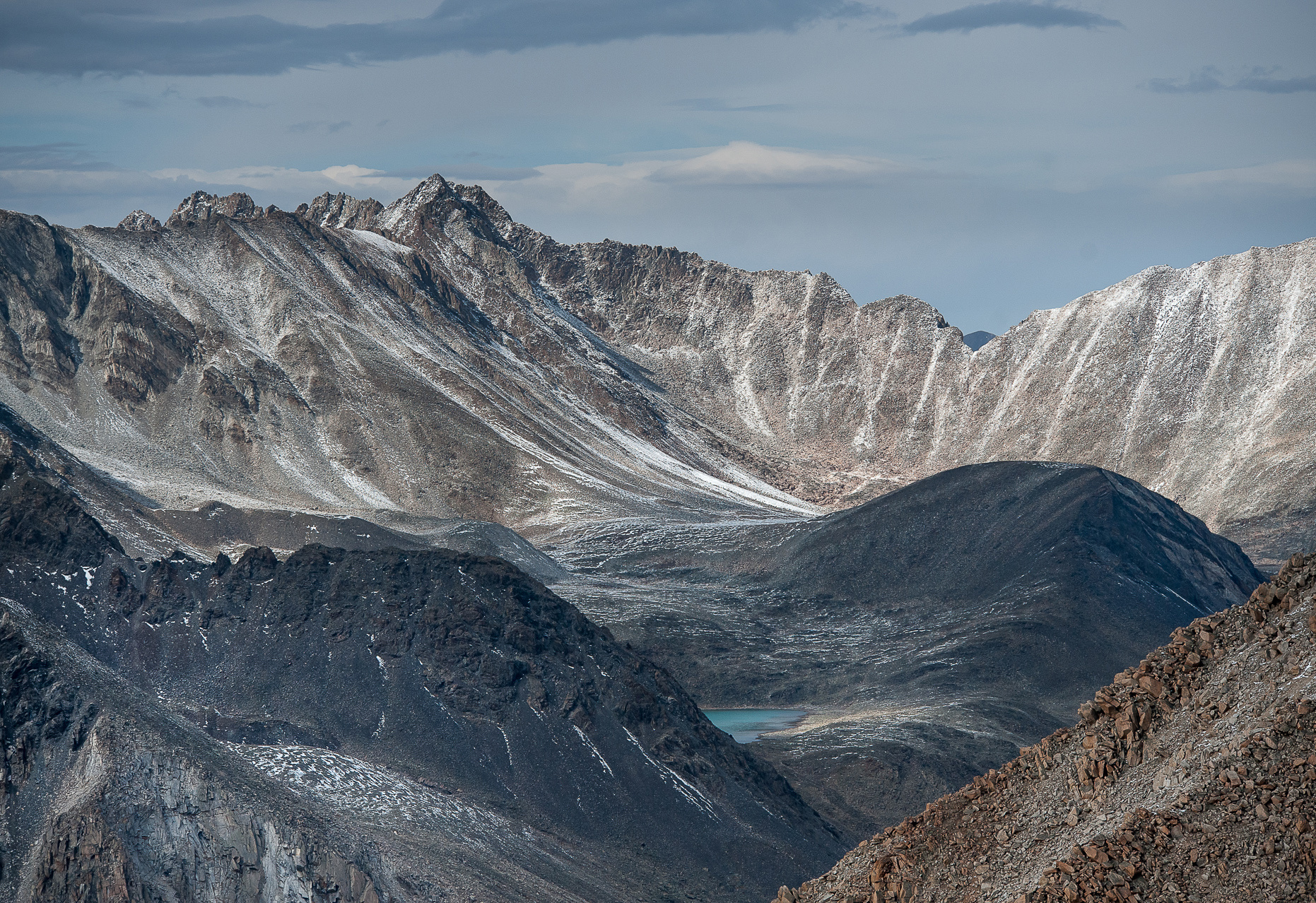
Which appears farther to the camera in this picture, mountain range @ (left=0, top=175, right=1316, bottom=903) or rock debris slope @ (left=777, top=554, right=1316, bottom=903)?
mountain range @ (left=0, top=175, right=1316, bottom=903)

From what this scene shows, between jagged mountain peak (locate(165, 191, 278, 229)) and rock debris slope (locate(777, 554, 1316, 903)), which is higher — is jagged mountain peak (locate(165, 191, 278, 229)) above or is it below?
above

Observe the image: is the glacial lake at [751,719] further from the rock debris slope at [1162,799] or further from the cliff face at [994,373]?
the cliff face at [994,373]

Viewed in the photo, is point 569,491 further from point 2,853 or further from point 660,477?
point 2,853

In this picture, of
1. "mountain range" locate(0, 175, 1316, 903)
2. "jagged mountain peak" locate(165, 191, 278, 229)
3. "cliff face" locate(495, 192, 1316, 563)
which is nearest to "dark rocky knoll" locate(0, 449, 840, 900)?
"mountain range" locate(0, 175, 1316, 903)

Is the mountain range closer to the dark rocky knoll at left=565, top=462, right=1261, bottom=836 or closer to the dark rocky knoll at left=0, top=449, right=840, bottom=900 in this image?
the dark rocky knoll at left=0, top=449, right=840, bottom=900

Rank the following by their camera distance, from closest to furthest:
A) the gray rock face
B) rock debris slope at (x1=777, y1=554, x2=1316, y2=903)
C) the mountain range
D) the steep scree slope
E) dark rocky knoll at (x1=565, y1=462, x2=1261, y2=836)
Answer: rock debris slope at (x1=777, y1=554, x2=1316, y2=903) → the gray rock face → the mountain range → dark rocky knoll at (x1=565, y1=462, x2=1261, y2=836) → the steep scree slope

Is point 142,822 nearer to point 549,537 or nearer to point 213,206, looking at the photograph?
point 549,537

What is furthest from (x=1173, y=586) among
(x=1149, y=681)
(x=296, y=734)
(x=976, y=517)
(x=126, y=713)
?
(x=1149, y=681)

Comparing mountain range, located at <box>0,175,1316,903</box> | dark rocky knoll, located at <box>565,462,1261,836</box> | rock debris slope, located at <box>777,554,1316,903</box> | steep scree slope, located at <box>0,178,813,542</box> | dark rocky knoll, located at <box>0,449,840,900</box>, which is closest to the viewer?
rock debris slope, located at <box>777,554,1316,903</box>
